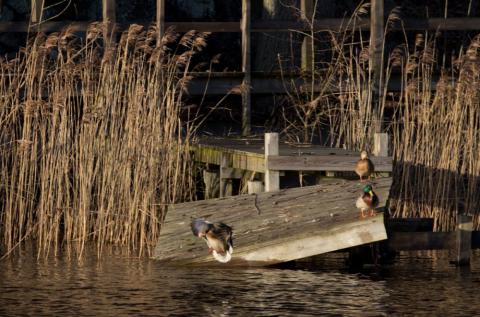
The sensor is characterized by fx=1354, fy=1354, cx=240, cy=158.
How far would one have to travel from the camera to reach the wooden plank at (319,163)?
47.6 ft

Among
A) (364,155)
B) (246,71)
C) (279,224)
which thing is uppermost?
(246,71)

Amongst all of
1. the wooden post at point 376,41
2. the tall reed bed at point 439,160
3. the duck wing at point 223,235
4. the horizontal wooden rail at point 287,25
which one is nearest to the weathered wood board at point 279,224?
the duck wing at point 223,235

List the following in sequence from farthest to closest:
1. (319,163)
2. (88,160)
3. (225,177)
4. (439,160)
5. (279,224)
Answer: (225,177) → (439,160) → (88,160) → (319,163) → (279,224)

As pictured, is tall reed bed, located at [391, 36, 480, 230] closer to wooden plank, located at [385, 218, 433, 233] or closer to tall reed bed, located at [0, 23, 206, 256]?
wooden plank, located at [385, 218, 433, 233]

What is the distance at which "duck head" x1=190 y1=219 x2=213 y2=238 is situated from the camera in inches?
517

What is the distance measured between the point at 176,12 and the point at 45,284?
38.6 feet

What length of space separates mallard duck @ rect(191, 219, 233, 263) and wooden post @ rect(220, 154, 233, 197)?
3.36 metres

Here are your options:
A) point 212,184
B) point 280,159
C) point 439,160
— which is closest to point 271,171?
point 280,159

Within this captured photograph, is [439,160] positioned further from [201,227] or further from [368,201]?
[201,227]

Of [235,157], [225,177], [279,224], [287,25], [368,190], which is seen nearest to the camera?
[368,190]

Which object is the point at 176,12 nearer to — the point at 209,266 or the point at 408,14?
the point at 408,14

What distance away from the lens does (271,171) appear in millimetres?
14719

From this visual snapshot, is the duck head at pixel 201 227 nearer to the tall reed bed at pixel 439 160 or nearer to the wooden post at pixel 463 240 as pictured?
the wooden post at pixel 463 240

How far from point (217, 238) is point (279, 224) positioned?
1.01 meters
